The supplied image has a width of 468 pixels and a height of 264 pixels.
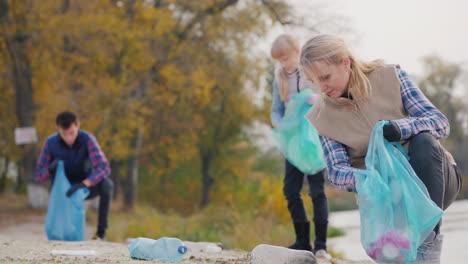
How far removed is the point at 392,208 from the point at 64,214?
3.80 meters

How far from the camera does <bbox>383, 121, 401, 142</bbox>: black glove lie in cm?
302

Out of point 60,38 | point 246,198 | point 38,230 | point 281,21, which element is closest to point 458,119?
point 281,21

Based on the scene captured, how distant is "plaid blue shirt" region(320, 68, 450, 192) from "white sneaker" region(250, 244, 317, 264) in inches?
22.0

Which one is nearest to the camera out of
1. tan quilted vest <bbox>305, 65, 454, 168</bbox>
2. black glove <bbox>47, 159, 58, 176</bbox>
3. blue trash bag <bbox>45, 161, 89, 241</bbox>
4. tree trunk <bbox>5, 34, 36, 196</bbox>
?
tan quilted vest <bbox>305, 65, 454, 168</bbox>

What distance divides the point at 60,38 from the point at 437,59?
66.4 feet

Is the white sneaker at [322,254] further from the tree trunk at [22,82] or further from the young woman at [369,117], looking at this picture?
the tree trunk at [22,82]

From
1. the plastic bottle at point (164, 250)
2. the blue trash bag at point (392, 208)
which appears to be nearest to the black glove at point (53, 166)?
the plastic bottle at point (164, 250)

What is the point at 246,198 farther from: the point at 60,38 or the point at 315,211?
the point at 315,211

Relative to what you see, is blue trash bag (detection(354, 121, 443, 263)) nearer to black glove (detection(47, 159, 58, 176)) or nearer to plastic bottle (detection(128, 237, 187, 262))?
plastic bottle (detection(128, 237, 187, 262))

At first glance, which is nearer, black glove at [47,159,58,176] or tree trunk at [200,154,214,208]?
black glove at [47,159,58,176]

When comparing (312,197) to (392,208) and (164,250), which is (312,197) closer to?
(164,250)

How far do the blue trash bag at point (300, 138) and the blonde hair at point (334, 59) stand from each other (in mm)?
1528

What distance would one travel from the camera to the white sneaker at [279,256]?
346cm

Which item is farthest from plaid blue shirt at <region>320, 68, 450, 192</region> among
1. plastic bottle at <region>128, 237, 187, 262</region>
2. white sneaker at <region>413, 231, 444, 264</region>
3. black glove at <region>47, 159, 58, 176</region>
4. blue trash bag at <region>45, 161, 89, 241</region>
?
black glove at <region>47, 159, 58, 176</region>
